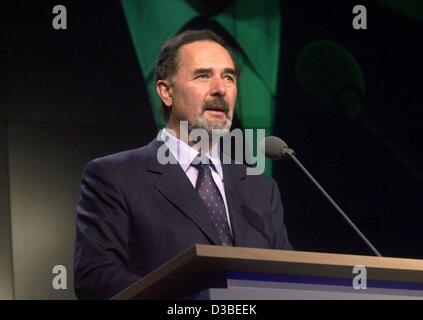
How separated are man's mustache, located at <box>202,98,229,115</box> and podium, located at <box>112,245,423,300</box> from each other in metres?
1.02

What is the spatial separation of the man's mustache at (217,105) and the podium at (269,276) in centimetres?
102

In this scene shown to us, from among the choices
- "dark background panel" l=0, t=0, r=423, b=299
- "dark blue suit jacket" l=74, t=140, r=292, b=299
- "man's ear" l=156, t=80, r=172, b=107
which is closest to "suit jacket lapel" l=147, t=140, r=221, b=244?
"dark blue suit jacket" l=74, t=140, r=292, b=299

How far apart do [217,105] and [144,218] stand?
1.64 feet

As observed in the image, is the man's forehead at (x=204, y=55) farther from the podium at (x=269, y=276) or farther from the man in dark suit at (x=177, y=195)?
the podium at (x=269, y=276)

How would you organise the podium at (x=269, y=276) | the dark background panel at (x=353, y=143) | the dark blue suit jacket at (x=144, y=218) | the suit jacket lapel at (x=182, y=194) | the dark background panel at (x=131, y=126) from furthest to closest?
the dark background panel at (x=353, y=143) < the dark background panel at (x=131, y=126) < the suit jacket lapel at (x=182, y=194) < the dark blue suit jacket at (x=144, y=218) < the podium at (x=269, y=276)

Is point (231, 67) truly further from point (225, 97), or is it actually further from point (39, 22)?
point (39, 22)

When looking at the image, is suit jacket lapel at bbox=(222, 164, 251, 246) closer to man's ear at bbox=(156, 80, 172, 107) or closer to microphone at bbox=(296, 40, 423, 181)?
man's ear at bbox=(156, 80, 172, 107)

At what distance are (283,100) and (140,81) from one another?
66 cm

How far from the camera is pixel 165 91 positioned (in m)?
2.83

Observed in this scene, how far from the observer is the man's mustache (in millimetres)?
2615

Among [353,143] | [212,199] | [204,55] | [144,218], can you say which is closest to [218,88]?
[204,55]

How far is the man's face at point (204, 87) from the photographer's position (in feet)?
8.59

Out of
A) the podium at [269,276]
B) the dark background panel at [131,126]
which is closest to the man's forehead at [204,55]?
the dark background panel at [131,126]
